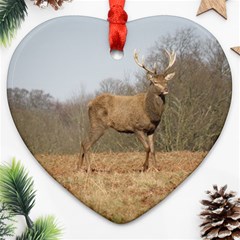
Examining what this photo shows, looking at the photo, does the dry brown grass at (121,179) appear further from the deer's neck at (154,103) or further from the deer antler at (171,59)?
the deer antler at (171,59)

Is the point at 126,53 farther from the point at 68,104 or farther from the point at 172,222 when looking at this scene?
the point at 172,222

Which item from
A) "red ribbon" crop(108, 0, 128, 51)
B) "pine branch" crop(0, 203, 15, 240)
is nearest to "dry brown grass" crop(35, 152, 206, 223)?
"pine branch" crop(0, 203, 15, 240)

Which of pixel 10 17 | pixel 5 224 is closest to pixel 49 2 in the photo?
pixel 10 17

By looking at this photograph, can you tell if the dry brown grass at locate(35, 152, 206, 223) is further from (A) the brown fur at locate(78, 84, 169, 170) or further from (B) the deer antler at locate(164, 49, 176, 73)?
(B) the deer antler at locate(164, 49, 176, 73)

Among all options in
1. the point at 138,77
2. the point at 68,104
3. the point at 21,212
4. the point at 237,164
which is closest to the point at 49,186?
the point at 21,212

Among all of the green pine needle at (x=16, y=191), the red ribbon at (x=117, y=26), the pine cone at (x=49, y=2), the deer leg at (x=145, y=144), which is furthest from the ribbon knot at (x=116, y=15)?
the green pine needle at (x=16, y=191)

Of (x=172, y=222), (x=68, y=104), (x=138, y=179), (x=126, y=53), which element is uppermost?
(x=126, y=53)

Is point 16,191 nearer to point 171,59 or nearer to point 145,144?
point 145,144
